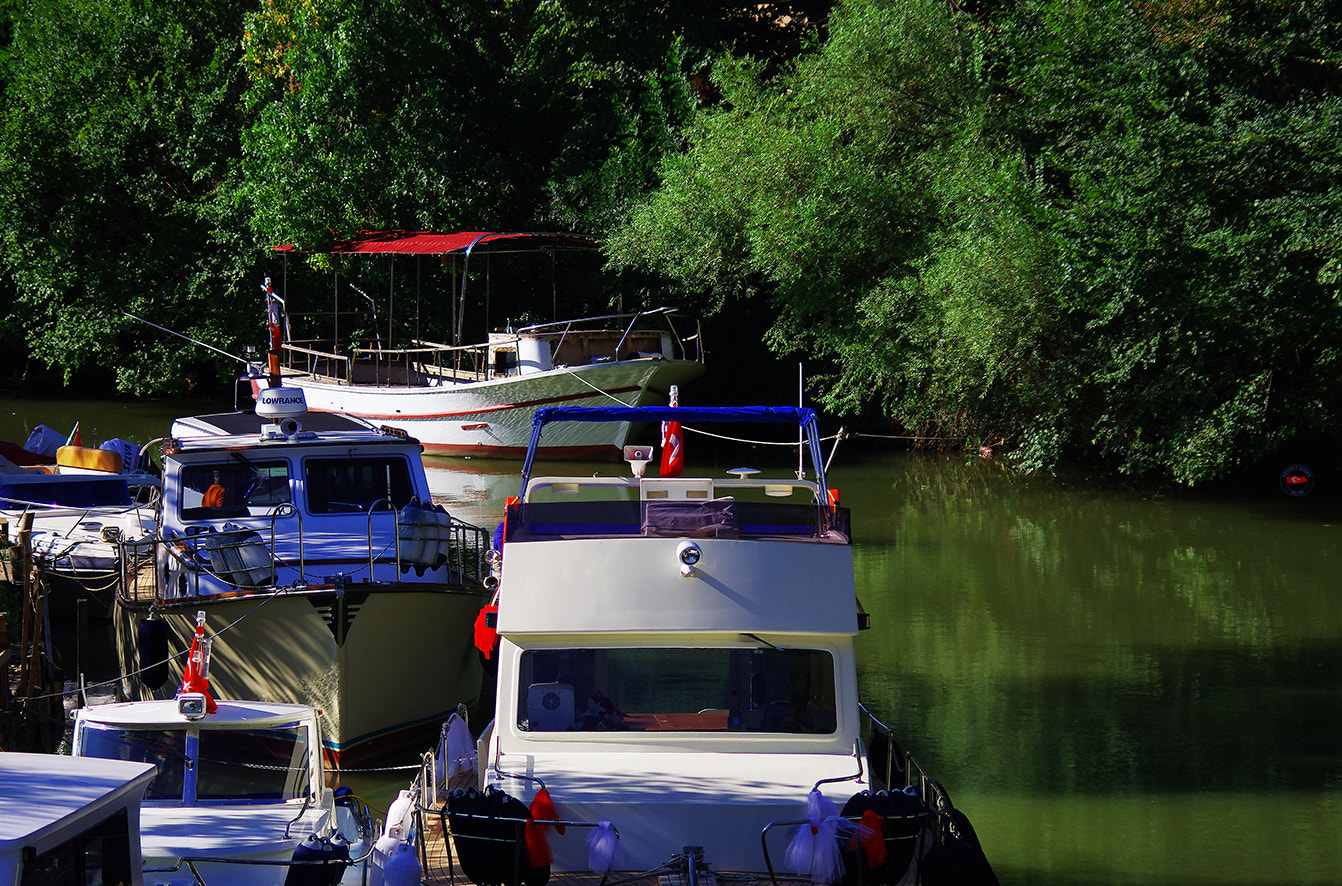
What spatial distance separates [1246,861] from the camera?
9305 millimetres

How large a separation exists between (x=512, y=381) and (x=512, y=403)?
684mm

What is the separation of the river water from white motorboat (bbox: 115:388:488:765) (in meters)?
0.93

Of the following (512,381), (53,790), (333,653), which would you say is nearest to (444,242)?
(512,381)

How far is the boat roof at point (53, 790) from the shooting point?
4.94m

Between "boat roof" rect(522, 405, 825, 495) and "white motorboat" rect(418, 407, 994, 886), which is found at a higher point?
"boat roof" rect(522, 405, 825, 495)

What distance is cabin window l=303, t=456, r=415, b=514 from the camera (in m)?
13.0

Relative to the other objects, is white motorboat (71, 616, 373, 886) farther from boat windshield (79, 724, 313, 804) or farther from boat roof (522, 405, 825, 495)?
boat roof (522, 405, 825, 495)

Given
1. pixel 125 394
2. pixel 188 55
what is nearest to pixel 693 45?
pixel 188 55

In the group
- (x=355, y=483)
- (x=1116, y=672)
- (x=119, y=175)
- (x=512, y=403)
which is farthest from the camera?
(x=119, y=175)

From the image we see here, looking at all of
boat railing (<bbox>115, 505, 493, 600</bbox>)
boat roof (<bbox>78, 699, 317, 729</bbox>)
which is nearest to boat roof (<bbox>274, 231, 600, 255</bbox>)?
boat railing (<bbox>115, 505, 493, 600</bbox>)

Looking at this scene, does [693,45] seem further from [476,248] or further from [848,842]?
[848,842]

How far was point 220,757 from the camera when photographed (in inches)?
327

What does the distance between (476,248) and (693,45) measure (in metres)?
7.80

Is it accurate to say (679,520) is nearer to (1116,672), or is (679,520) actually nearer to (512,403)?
(1116,672)
